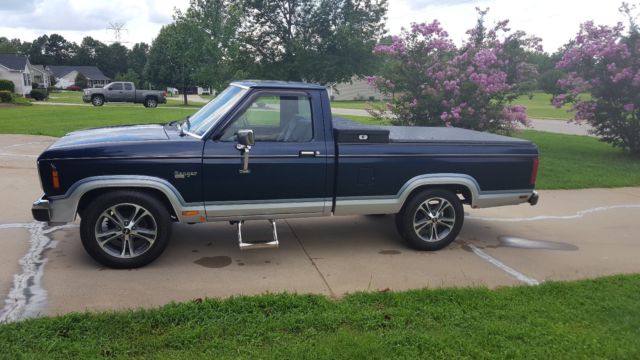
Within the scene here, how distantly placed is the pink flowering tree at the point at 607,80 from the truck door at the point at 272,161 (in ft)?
34.4

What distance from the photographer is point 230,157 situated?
4.91 metres

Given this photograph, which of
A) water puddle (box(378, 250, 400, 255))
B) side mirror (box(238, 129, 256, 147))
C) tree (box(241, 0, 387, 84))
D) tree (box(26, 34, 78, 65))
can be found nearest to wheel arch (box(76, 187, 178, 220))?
side mirror (box(238, 129, 256, 147))

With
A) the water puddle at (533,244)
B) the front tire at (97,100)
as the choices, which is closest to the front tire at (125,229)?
the water puddle at (533,244)

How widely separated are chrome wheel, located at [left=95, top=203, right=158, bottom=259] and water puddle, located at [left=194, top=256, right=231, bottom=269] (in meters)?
0.55

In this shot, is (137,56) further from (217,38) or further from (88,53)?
(217,38)

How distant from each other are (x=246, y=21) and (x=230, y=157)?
3290 cm

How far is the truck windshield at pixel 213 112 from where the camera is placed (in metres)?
5.11

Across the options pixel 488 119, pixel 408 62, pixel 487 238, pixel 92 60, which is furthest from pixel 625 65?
pixel 92 60

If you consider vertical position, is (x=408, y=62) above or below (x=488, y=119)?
above

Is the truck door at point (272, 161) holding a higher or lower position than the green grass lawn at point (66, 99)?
higher

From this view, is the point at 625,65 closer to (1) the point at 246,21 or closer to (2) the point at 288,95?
(2) the point at 288,95

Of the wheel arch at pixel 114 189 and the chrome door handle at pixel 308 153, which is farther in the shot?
the chrome door handle at pixel 308 153

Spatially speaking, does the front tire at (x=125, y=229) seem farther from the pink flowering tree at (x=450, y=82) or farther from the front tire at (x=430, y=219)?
the pink flowering tree at (x=450, y=82)

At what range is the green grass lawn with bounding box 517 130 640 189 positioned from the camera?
9.77 m
